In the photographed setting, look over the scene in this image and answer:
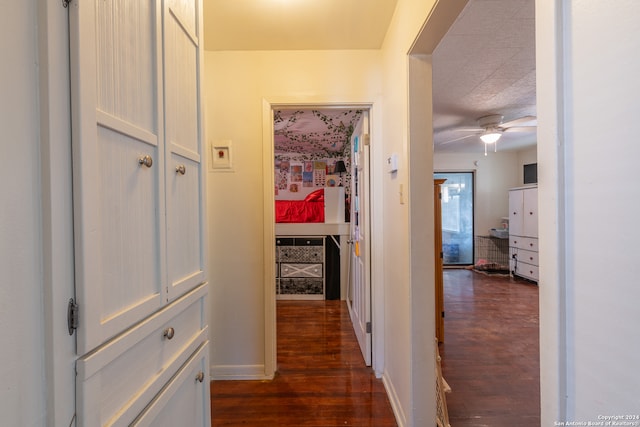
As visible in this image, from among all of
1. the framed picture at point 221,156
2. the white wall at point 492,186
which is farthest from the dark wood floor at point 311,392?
the white wall at point 492,186

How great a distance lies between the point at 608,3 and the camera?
47cm

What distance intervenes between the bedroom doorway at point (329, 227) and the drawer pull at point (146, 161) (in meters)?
1.48

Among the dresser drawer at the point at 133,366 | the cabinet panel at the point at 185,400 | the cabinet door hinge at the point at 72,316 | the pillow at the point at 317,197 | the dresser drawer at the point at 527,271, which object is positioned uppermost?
the pillow at the point at 317,197

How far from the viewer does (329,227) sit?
3.85 m

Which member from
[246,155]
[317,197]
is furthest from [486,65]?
[317,197]

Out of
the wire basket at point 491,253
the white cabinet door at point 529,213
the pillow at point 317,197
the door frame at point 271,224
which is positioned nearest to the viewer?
the door frame at point 271,224

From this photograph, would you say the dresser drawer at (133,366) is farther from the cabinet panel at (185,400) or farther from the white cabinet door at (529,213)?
the white cabinet door at (529,213)

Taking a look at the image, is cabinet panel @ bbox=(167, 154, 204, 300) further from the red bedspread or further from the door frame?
the red bedspread

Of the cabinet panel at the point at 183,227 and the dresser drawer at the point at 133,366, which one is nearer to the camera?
the dresser drawer at the point at 133,366

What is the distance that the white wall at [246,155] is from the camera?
2.13 meters

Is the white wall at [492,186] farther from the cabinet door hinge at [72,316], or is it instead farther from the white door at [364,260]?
the cabinet door hinge at [72,316]

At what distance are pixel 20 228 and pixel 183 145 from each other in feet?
2.00

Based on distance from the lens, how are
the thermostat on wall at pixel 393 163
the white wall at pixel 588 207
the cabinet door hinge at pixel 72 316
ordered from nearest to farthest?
the white wall at pixel 588 207 < the cabinet door hinge at pixel 72 316 < the thermostat on wall at pixel 393 163

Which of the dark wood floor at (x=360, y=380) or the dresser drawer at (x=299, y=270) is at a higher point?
the dresser drawer at (x=299, y=270)
